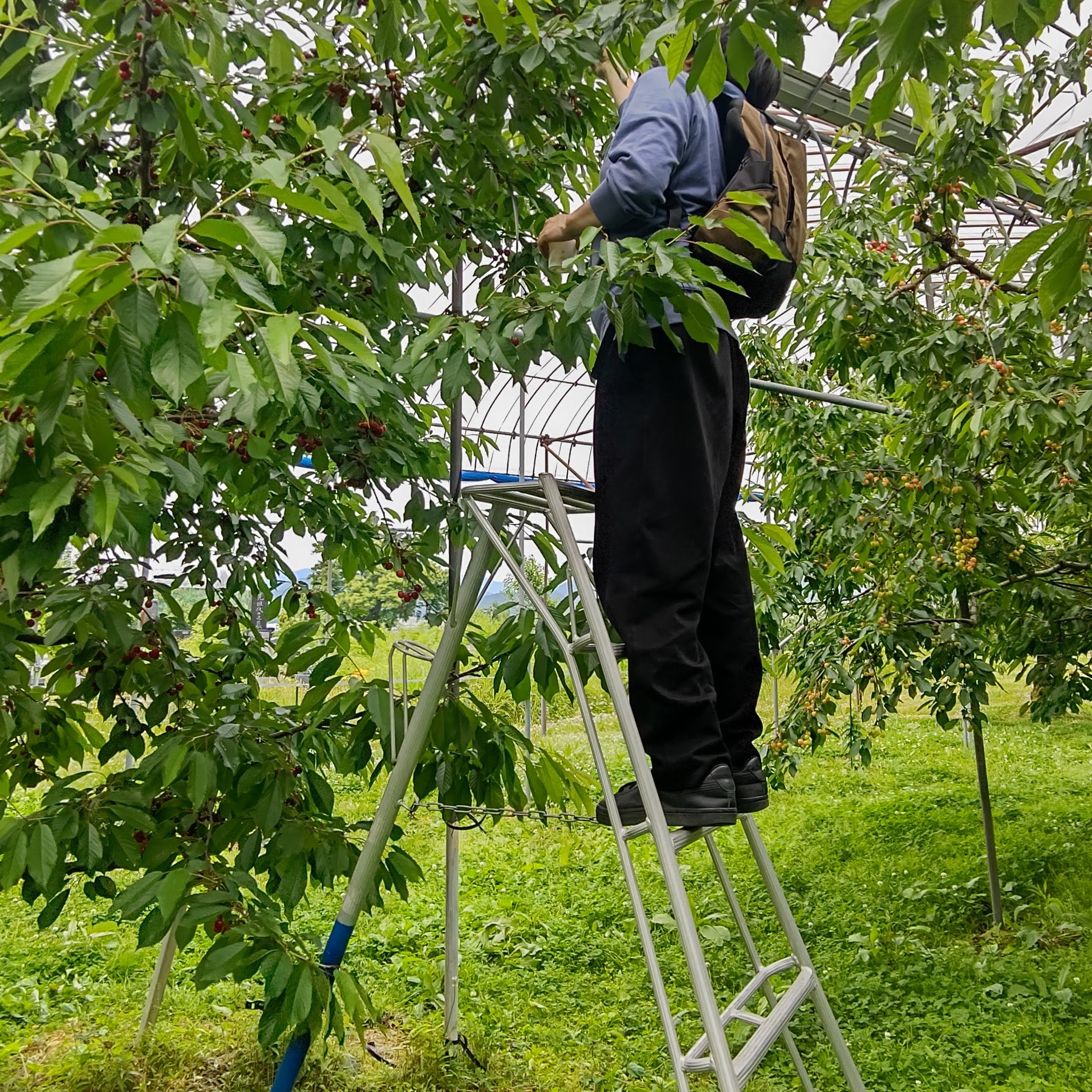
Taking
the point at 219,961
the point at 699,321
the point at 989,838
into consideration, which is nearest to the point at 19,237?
the point at 699,321

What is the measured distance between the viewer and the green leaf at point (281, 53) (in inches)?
57.0

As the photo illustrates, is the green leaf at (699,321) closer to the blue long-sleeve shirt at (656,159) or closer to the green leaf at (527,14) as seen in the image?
the blue long-sleeve shirt at (656,159)

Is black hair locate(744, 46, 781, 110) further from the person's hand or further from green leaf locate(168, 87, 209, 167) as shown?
green leaf locate(168, 87, 209, 167)

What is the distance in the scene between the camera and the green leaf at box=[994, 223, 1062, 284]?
3.57ft

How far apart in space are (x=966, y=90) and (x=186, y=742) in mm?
2324

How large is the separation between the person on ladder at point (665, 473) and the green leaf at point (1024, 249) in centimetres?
36

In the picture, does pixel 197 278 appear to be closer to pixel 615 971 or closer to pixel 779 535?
pixel 779 535

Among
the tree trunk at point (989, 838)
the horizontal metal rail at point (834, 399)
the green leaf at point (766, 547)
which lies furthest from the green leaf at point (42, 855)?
the tree trunk at point (989, 838)

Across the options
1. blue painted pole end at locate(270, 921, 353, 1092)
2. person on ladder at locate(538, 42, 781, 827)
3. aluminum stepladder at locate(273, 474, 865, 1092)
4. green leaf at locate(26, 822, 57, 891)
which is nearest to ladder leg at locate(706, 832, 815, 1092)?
aluminum stepladder at locate(273, 474, 865, 1092)

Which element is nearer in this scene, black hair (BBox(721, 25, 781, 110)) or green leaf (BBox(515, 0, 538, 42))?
green leaf (BBox(515, 0, 538, 42))

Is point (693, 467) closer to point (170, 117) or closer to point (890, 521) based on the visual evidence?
point (170, 117)

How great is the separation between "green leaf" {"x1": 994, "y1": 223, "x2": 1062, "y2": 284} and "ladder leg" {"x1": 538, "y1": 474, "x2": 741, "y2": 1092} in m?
0.64

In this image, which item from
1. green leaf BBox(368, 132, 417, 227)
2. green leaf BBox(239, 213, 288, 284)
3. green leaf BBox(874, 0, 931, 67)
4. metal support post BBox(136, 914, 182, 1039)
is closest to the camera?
green leaf BBox(874, 0, 931, 67)

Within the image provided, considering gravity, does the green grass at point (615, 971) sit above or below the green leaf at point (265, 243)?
below
